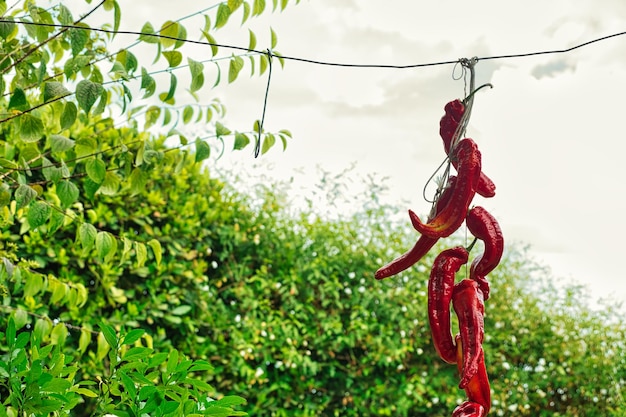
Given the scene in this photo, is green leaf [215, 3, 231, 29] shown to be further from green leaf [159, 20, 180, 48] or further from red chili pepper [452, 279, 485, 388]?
red chili pepper [452, 279, 485, 388]

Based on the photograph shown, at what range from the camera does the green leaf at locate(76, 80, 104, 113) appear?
1.65m

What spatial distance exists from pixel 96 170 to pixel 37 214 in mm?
195

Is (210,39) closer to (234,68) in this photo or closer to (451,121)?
(234,68)

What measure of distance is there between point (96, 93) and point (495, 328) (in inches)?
132

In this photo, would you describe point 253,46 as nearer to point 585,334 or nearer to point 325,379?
point 325,379

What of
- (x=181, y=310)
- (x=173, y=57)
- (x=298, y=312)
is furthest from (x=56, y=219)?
(x=298, y=312)

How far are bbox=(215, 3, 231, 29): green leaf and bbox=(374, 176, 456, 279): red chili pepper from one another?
3.27 feet

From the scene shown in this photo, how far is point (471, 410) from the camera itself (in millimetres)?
1212

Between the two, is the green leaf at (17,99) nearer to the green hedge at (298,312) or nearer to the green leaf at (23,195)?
the green leaf at (23,195)

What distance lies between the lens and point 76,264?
3438 millimetres

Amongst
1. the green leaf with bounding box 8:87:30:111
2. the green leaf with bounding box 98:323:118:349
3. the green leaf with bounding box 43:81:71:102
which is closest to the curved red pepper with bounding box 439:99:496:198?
the green leaf with bounding box 98:323:118:349

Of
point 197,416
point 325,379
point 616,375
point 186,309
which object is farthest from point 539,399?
point 197,416

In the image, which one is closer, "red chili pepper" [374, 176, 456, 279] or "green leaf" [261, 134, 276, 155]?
"red chili pepper" [374, 176, 456, 279]

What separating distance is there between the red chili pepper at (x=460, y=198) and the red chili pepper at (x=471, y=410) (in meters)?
0.29
